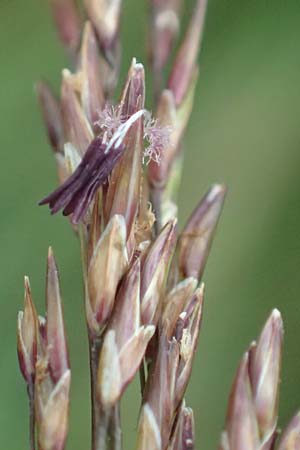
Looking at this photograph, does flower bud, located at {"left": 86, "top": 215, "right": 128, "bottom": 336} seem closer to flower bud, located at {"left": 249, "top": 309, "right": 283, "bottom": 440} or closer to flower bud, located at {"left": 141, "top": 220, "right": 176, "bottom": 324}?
flower bud, located at {"left": 141, "top": 220, "right": 176, "bottom": 324}

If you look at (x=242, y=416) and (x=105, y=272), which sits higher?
(x=105, y=272)

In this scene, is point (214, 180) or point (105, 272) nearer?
point (105, 272)

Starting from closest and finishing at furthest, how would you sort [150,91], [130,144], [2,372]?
1. [130,144]
2. [2,372]
3. [150,91]

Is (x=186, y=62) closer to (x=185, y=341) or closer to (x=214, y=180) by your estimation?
(x=185, y=341)

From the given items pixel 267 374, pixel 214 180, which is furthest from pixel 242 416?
pixel 214 180

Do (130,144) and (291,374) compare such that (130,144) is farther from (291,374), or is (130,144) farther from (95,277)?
(291,374)

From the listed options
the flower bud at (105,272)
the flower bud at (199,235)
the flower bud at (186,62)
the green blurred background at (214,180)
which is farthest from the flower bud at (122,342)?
the green blurred background at (214,180)

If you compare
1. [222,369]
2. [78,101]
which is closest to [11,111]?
[222,369]

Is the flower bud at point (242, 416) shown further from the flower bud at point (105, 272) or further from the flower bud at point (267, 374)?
the flower bud at point (105, 272)
